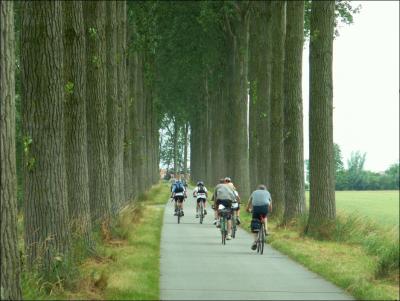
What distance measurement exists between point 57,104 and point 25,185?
51.1 inches

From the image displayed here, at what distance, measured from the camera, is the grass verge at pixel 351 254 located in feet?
44.7

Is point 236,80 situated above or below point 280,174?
above

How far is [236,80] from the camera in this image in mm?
42531

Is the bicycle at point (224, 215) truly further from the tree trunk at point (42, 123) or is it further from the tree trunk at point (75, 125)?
the tree trunk at point (42, 123)

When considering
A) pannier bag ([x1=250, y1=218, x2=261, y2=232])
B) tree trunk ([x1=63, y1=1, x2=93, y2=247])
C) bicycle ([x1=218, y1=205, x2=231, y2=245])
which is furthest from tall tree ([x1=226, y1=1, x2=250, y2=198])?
tree trunk ([x1=63, y1=1, x2=93, y2=247])

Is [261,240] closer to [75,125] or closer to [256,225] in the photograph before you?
[256,225]

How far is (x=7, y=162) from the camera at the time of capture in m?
8.69

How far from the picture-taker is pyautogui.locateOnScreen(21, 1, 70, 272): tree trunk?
12648mm

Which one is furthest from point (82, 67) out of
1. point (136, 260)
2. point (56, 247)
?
point (56, 247)

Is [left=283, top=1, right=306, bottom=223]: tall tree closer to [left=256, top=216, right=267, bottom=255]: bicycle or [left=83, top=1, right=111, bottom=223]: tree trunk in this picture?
[left=256, top=216, right=267, bottom=255]: bicycle

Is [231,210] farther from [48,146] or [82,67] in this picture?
[48,146]

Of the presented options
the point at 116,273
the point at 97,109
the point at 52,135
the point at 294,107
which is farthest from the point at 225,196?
the point at 52,135

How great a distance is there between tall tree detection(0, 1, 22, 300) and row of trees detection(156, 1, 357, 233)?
14.8 metres

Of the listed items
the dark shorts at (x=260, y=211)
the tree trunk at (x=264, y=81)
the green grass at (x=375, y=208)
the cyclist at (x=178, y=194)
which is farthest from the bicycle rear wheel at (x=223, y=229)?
the tree trunk at (x=264, y=81)
